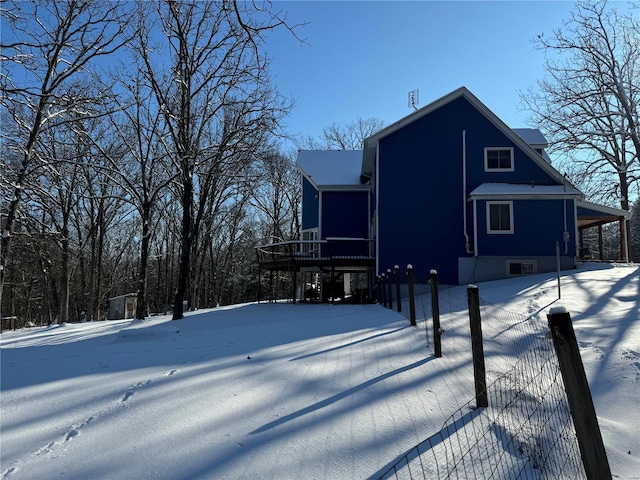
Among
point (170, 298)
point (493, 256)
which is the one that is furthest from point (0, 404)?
point (170, 298)

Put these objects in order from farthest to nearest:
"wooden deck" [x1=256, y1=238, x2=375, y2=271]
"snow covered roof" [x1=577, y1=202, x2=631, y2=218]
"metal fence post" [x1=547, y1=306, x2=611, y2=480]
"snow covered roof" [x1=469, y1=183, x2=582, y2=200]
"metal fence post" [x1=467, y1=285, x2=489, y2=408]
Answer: "snow covered roof" [x1=577, y1=202, x2=631, y2=218] < "wooden deck" [x1=256, y1=238, x2=375, y2=271] < "snow covered roof" [x1=469, y1=183, x2=582, y2=200] < "metal fence post" [x1=467, y1=285, x2=489, y2=408] < "metal fence post" [x1=547, y1=306, x2=611, y2=480]

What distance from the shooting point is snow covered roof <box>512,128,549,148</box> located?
2136cm

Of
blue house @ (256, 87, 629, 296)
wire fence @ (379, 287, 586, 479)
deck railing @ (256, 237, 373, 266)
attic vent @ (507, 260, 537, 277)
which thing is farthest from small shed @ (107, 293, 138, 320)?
wire fence @ (379, 287, 586, 479)

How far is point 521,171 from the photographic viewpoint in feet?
56.1

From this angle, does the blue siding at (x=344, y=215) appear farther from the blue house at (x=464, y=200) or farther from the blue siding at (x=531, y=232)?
the blue siding at (x=531, y=232)

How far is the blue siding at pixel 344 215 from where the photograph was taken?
19.3m

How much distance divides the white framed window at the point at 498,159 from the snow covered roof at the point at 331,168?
508 cm

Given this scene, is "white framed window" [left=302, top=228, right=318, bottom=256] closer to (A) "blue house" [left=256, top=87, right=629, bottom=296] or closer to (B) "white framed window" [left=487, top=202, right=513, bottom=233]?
(A) "blue house" [left=256, top=87, right=629, bottom=296]

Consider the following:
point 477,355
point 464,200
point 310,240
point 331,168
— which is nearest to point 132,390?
point 477,355

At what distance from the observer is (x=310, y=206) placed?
21.6m

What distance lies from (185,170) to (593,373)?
1214 centimetres

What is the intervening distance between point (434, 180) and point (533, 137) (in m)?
8.47

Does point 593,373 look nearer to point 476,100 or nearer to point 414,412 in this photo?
point 414,412

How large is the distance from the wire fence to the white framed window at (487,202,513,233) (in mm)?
11262
